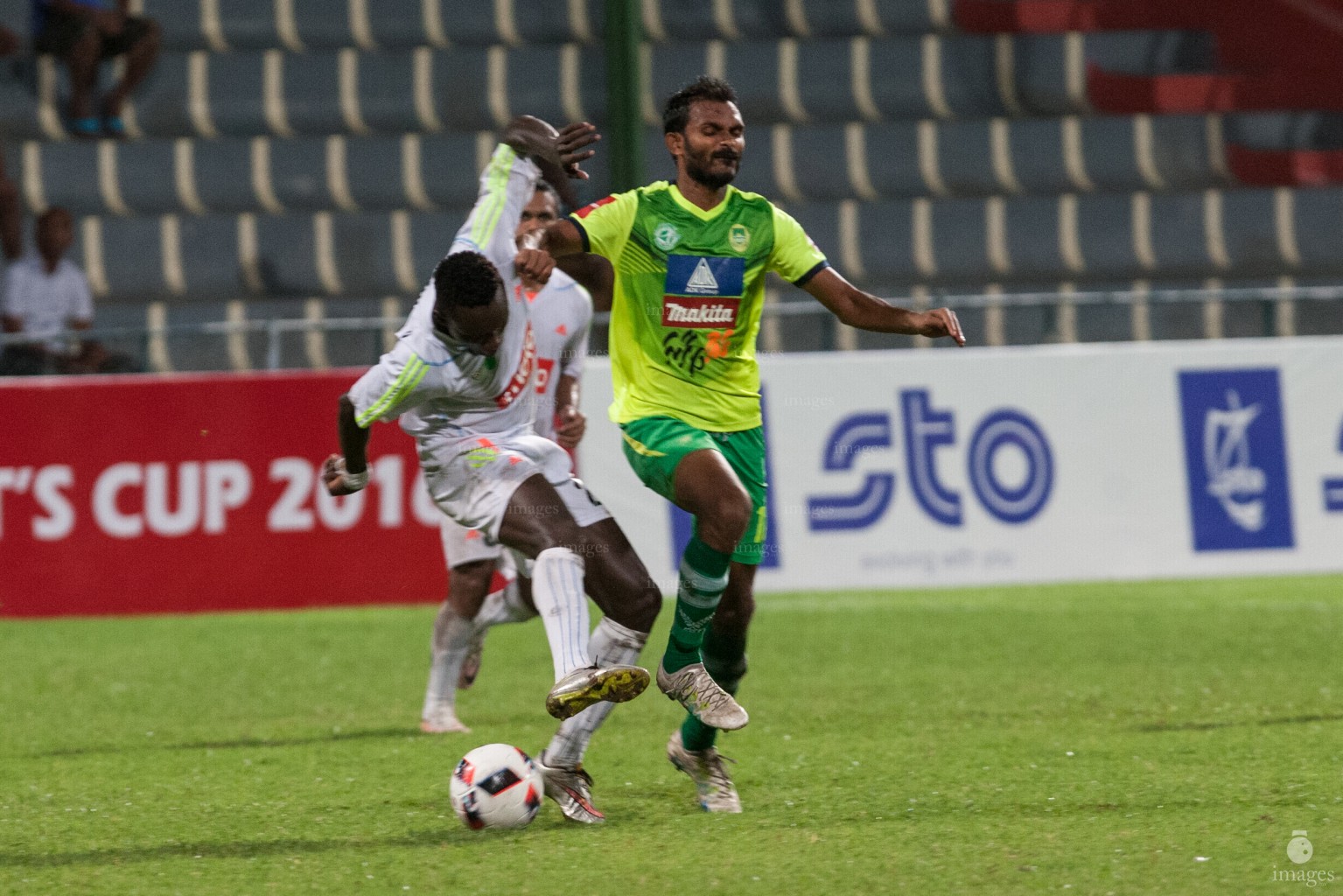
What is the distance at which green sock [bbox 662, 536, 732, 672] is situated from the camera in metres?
5.26

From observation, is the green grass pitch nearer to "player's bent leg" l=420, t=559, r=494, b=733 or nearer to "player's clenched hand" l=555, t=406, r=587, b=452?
"player's bent leg" l=420, t=559, r=494, b=733

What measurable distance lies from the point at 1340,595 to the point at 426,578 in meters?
5.38

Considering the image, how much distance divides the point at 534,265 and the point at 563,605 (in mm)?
945

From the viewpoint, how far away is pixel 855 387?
11.3 meters

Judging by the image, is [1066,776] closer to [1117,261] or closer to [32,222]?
[1117,261]

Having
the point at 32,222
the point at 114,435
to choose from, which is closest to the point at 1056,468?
the point at 114,435

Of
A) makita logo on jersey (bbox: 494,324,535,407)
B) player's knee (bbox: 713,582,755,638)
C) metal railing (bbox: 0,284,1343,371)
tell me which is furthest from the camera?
metal railing (bbox: 0,284,1343,371)

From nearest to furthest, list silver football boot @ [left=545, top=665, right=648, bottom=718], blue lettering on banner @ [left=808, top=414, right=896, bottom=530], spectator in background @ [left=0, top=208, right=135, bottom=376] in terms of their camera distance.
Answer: silver football boot @ [left=545, top=665, right=648, bottom=718], blue lettering on banner @ [left=808, top=414, right=896, bottom=530], spectator in background @ [left=0, top=208, right=135, bottom=376]

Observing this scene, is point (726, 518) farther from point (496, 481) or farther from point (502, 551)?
point (502, 551)

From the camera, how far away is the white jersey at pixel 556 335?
293 inches

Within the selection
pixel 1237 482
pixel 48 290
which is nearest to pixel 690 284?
pixel 1237 482

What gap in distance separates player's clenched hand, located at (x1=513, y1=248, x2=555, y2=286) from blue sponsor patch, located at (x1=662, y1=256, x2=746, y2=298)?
543mm

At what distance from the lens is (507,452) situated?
18.4 ft

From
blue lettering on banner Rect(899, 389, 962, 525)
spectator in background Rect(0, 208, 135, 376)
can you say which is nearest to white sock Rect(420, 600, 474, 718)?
blue lettering on banner Rect(899, 389, 962, 525)
